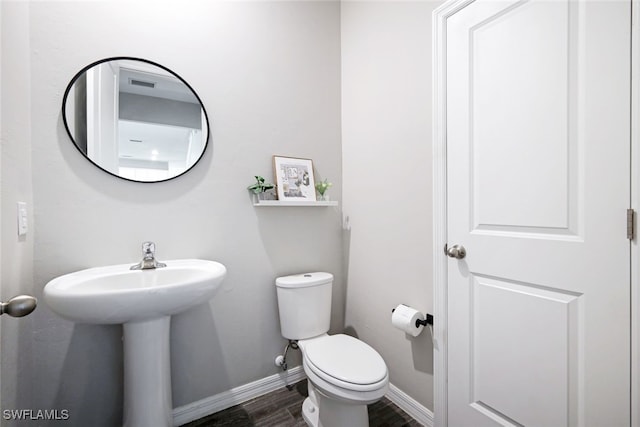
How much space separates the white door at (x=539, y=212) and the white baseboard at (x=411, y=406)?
0.15 meters

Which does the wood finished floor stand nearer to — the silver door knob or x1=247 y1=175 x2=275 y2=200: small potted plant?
the silver door knob

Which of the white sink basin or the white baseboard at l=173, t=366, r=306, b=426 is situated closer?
the white sink basin

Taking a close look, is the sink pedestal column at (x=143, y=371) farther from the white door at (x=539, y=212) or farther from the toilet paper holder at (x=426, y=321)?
the white door at (x=539, y=212)

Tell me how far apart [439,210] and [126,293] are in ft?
4.26

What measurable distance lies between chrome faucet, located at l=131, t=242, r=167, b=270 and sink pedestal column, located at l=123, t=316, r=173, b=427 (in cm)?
25

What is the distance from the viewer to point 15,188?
1.01 metres

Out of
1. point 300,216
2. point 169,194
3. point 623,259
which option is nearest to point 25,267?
point 169,194

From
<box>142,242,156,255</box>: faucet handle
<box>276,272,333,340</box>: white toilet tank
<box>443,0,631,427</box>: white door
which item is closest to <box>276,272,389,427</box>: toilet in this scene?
<box>276,272,333,340</box>: white toilet tank

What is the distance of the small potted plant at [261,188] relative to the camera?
1.60m

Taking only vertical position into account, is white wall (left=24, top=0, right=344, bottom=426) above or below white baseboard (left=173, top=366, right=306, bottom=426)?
above

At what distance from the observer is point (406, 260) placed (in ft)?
5.00

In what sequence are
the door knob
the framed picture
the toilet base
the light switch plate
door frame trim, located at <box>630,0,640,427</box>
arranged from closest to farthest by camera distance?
the door knob, door frame trim, located at <box>630,0,640,427</box>, the light switch plate, the toilet base, the framed picture

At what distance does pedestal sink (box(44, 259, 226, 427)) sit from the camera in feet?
2.98

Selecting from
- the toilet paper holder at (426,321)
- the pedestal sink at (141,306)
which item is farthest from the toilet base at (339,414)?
the pedestal sink at (141,306)
